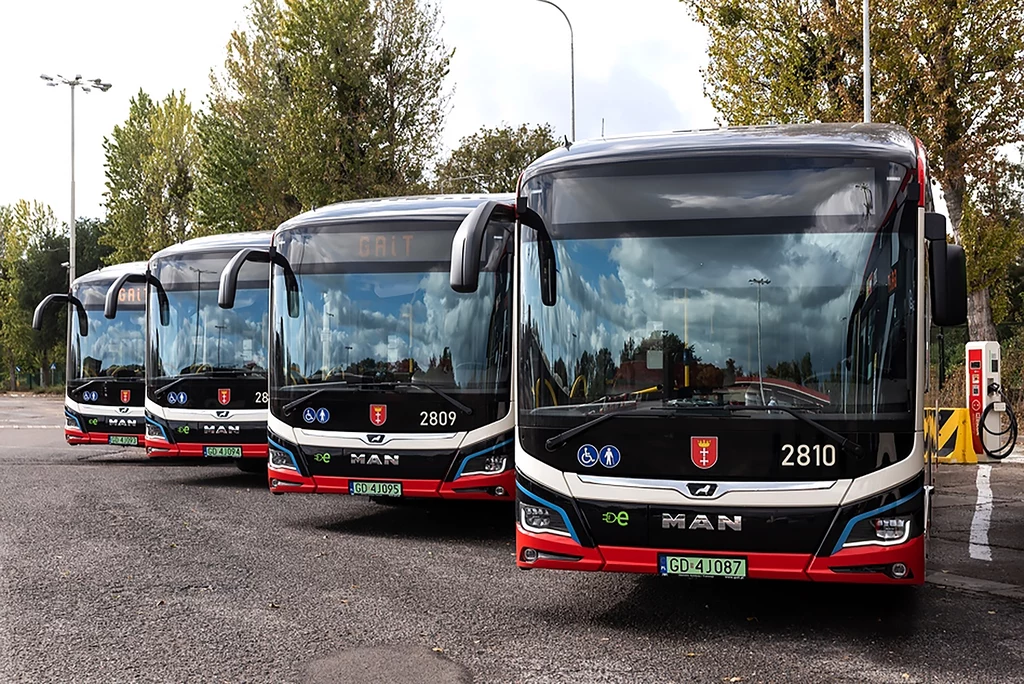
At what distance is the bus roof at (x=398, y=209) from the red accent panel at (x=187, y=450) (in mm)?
3900

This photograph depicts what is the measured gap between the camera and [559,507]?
704 centimetres

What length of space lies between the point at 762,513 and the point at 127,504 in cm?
843

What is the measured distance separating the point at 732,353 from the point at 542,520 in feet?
5.04

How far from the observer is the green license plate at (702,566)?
6.62 metres

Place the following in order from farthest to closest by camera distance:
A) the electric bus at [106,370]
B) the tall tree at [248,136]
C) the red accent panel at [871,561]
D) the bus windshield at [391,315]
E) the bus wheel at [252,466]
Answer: the tall tree at [248,136] < the electric bus at [106,370] < the bus wheel at [252,466] < the bus windshield at [391,315] < the red accent panel at [871,561]

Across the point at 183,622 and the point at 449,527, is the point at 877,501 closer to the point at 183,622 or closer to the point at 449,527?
the point at 183,622

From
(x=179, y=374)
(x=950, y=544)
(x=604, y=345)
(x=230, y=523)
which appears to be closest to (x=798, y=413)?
(x=604, y=345)

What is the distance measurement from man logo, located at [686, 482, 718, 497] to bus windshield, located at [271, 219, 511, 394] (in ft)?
11.8

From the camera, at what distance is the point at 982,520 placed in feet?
38.7

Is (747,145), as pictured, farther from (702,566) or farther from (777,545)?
(702,566)

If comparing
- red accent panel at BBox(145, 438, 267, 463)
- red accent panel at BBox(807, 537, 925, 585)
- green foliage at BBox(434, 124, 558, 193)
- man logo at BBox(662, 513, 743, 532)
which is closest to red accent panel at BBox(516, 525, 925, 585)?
red accent panel at BBox(807, 537, 925, 585)

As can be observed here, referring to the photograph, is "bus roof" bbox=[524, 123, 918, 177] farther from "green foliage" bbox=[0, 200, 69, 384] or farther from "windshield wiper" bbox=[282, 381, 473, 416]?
"green foliage" bbox=[0, 200, 69, 384]

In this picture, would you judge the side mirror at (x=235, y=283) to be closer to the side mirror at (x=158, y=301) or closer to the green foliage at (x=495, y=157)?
the side mirror at (x=158, y=301)

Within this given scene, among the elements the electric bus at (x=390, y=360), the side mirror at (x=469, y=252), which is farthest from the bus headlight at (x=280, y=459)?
the side mirror at (x=469, y=252)
